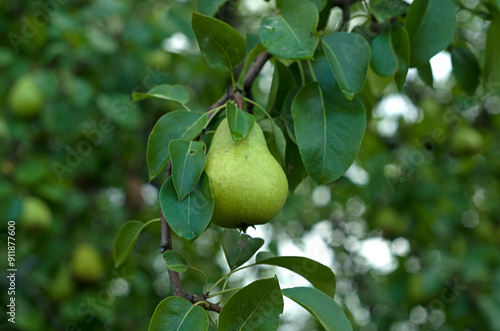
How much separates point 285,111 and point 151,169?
0.92 ft

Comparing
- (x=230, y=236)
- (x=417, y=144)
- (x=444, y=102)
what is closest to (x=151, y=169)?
(x=230, y=236)

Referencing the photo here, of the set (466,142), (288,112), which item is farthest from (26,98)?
(466,142)

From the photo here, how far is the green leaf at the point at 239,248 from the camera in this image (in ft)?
2.85

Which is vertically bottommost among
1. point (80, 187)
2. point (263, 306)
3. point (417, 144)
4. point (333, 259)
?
point (333, 259)

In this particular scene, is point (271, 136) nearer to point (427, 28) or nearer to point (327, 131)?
point (327, 131)

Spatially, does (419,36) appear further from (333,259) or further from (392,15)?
(333,259)

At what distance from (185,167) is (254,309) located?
212 millimetres

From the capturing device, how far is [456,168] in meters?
2.65

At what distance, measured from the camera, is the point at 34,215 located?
6.78ft

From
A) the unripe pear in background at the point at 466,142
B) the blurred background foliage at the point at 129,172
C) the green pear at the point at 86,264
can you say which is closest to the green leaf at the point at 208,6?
the blurred background foliage at the point at 129,172

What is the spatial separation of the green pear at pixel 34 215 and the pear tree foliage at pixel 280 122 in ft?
4.28

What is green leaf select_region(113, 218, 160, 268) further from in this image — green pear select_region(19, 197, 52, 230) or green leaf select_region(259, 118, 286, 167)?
green pear select_region(19, 197, 52, 230)
